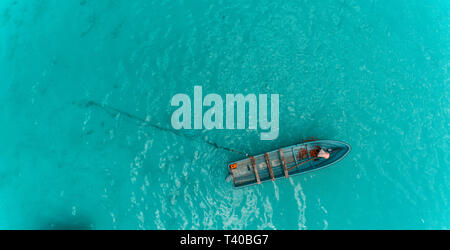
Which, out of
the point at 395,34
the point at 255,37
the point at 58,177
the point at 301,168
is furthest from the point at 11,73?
the point at 395,34

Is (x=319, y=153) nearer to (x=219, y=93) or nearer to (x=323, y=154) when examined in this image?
(x=323, y=154)

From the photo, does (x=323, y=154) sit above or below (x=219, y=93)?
below

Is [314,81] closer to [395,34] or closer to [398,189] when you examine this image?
[395,34]

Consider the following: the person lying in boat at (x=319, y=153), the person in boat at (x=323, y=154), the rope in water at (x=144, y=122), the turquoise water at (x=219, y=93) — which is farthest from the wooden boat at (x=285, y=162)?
the rope in water at (x=144, y=122)

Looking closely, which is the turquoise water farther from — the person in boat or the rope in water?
the person in boat

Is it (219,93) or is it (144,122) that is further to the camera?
(219,93)

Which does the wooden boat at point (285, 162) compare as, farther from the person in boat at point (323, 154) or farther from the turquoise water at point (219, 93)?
the turquoise water at point (219, 93)

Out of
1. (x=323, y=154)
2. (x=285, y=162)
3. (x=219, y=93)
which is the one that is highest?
(x=219, y=93)

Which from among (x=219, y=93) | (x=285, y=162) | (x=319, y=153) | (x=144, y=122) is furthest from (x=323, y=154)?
(x=144, y=122)
